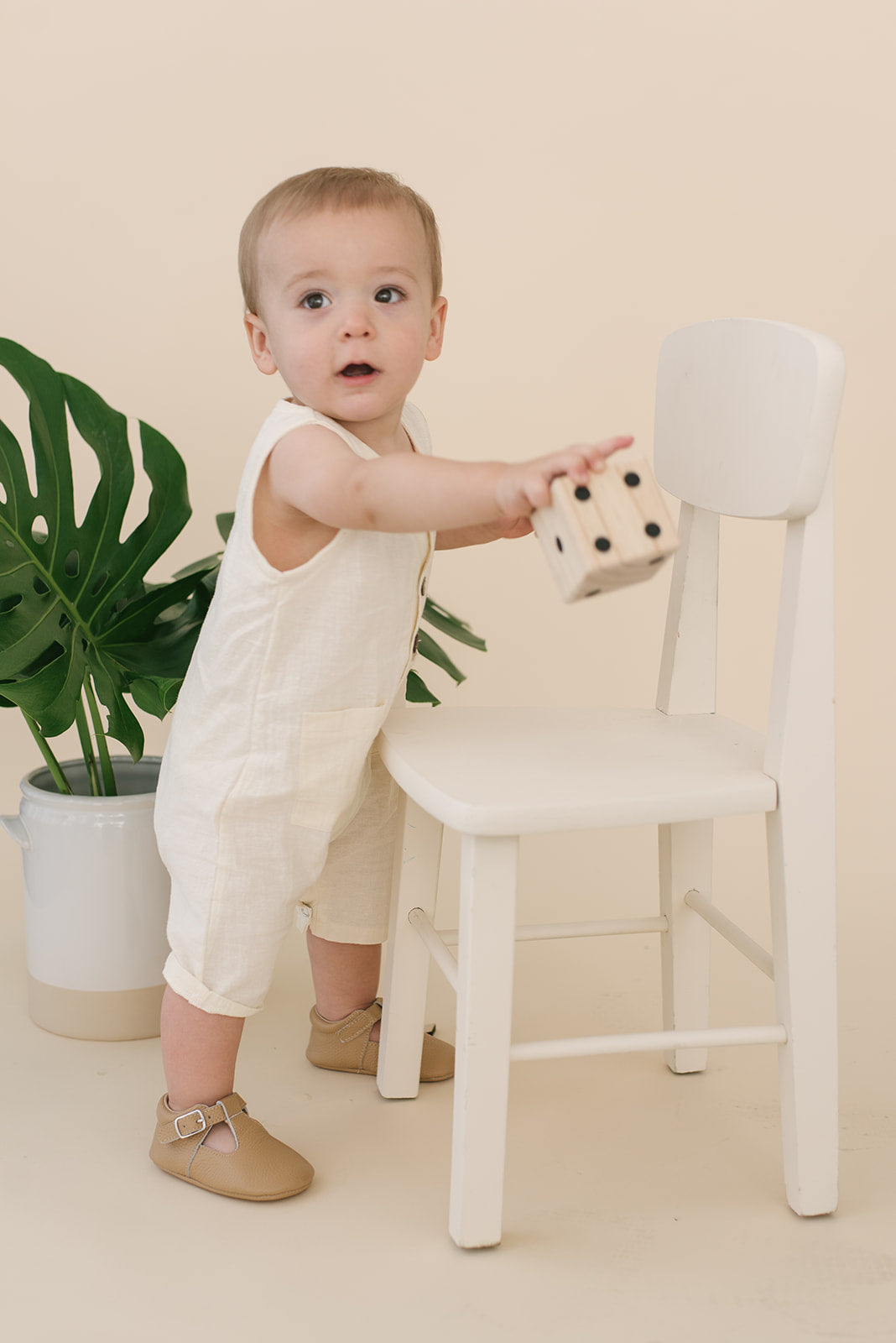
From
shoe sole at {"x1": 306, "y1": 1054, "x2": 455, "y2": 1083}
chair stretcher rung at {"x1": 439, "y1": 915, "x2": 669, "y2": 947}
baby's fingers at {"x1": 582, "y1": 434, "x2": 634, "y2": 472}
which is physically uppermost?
baby's fingers at {"x1": 582, "y1": 434, "x2": 634, "y2": 472}

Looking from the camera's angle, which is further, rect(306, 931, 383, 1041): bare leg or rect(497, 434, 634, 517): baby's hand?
rect(306, 931, 383, 1041): bare leg

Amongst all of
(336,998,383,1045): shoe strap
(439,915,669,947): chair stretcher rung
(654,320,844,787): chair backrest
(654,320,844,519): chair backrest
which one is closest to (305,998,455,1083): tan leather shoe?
(336,998,383,1045): shoe strap

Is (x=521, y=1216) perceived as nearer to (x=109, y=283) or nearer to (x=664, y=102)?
(x=109, y=283)

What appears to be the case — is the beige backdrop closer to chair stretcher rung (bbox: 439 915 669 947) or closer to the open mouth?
chair stretcher rung (bbox: 439 915 669 947)

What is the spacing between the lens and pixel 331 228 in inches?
41.6

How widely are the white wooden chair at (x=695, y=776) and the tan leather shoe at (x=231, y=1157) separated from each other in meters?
0.16

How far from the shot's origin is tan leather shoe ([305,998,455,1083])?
134 centimetres

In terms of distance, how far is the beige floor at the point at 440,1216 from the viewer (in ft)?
3.19

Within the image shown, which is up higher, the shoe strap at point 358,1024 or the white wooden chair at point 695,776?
the white wooden chair at point 695,776

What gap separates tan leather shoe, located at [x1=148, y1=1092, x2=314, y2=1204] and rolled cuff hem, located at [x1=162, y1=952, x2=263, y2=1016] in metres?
0.08

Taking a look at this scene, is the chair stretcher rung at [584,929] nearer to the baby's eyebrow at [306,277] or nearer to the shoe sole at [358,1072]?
the shoe sole at [358,1072]

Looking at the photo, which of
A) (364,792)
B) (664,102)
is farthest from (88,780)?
(664,102)

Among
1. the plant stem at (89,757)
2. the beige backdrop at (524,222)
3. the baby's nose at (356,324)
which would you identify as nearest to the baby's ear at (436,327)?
the baby's nose at (356,324)

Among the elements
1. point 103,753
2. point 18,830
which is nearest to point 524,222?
point 103,753
